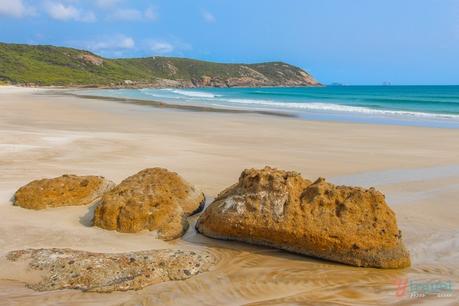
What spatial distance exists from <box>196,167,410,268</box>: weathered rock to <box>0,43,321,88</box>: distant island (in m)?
106

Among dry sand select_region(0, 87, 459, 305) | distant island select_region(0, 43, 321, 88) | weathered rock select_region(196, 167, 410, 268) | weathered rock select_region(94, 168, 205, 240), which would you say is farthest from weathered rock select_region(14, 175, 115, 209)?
distant island select_region(0, 43, 321, 88)

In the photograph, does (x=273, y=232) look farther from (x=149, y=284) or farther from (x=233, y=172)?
(x=233, y=172)

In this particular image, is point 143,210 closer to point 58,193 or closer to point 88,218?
point 88,218

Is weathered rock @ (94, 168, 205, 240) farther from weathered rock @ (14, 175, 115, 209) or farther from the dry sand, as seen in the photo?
weathered rock @ (14, 175, 115, 209)

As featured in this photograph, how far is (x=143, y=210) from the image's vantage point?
21.2 ft

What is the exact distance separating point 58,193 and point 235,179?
11.8ft

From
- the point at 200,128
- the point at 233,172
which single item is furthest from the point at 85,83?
the point at 233,172

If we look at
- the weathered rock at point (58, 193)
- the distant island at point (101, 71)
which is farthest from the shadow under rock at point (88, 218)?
the distant island at point (101, 71)

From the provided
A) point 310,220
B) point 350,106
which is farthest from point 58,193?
point 350,106

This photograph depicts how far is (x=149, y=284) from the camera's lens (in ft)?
15.5

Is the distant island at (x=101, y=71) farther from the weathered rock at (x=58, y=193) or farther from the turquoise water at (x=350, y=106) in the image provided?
the weathered rock at (x=58, y=193)

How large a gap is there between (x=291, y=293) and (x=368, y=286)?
2.75 ft

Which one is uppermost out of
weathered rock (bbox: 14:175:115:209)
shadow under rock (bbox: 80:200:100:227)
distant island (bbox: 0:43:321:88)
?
distant island (bbox: 0:43:321:88)

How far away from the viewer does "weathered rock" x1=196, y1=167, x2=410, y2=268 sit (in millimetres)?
5449
